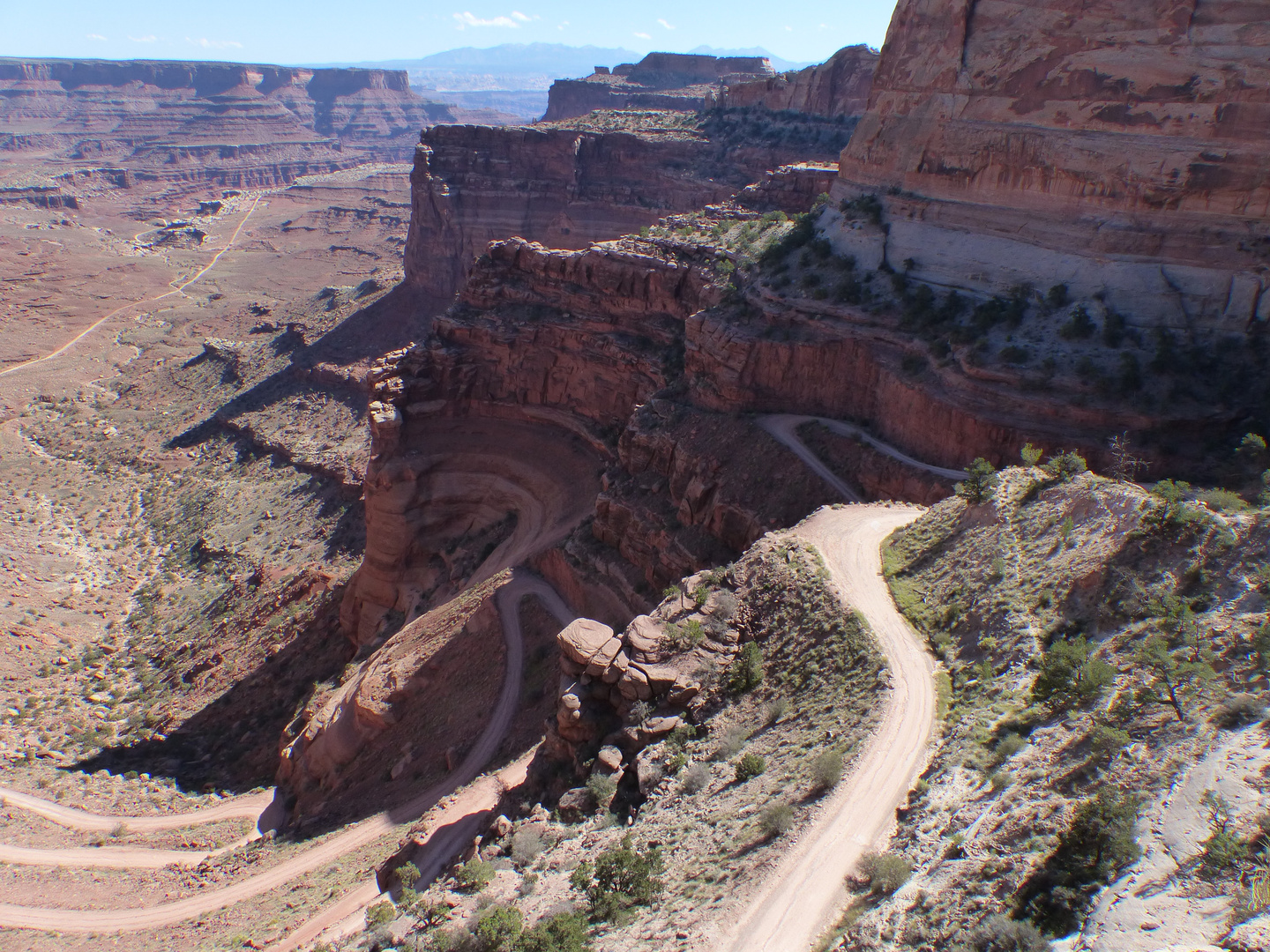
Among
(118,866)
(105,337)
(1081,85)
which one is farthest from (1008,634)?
(105,337)

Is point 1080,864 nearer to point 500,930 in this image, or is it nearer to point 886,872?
point 886,872

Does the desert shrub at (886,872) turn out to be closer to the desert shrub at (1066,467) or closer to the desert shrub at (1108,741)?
the desert shrub at (1108,741)

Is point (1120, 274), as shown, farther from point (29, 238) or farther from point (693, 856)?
point (29, 238)

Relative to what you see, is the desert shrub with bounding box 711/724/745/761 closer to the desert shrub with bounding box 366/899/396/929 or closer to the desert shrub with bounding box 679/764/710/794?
the desert shrub with bounding box 679/764/710/794

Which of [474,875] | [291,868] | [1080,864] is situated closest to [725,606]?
[474,875]

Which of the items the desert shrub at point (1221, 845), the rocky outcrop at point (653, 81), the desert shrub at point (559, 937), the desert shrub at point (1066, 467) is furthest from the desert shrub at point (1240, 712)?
the rocky outcrop at point (653, 81)

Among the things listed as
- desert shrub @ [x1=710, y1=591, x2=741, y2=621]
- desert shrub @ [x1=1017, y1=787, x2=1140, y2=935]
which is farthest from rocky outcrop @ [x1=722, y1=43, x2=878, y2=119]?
desert shrub @ [x1=1017, y1=787, x2=1140, y2=935]

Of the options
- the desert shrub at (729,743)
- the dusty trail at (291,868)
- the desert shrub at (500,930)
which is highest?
the desert shrub at (729,743)
